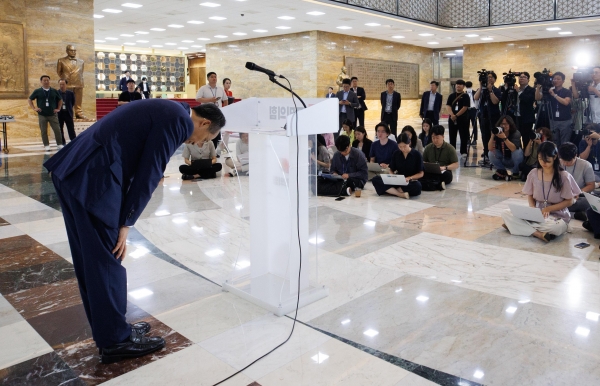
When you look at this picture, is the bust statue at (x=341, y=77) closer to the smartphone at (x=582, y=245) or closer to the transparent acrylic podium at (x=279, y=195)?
the smartphone at (x=582, y=245)

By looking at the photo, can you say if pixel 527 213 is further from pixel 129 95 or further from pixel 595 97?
pixel 129 95

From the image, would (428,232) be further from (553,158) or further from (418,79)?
(418,79)

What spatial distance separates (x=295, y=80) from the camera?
19.4m

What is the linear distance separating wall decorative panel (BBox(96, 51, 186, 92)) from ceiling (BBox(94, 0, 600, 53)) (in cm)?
341

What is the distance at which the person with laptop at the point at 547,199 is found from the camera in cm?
480

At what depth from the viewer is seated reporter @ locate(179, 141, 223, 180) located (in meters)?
8.16

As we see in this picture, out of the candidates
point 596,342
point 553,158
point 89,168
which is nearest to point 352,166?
point 553,158

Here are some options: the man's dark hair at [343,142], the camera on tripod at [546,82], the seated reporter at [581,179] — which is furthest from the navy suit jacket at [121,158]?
the camera on tripod at [546,82]

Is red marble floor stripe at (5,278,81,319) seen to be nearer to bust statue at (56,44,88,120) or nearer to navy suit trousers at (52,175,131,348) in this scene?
navy suit trousers at (52,175,131,348)

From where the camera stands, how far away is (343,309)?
3.23 metres

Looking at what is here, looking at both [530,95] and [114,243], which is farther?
[530,95]

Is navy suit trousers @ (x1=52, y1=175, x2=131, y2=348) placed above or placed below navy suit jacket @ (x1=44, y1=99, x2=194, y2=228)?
below

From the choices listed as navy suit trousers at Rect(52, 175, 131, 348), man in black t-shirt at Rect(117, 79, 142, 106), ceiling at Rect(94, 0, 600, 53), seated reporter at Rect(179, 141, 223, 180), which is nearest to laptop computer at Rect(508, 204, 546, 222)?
navy suit trousers at Rect(52, 175, 131, 348)

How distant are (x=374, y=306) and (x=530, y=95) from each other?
7.44m
